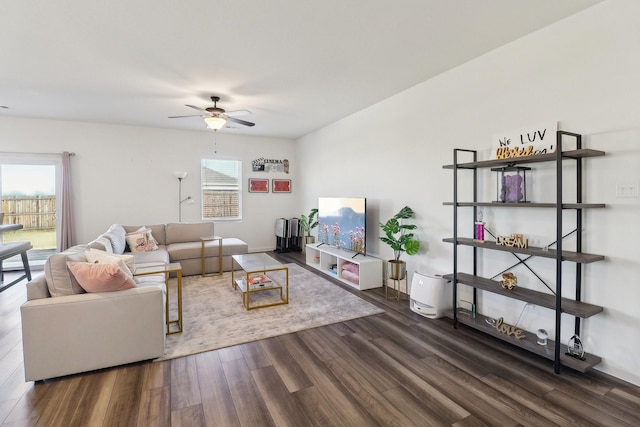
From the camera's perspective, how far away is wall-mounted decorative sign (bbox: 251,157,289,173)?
6.92 m

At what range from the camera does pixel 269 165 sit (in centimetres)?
706

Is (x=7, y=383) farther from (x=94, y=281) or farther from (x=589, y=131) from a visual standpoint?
(x=589, y=131)

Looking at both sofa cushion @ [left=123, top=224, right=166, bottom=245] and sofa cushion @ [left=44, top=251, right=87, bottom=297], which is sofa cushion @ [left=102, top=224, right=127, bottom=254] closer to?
sofa cushion @ [left=123, top=224, right=166, bottom=245]

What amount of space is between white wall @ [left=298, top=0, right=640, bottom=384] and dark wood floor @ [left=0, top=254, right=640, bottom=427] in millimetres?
440

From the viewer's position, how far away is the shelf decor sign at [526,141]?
2.48m

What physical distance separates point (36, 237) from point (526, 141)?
7.33 meters

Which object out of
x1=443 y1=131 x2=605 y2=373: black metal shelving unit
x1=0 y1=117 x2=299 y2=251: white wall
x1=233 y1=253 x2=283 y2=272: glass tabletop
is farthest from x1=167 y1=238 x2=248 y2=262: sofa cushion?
x1=443 y1=131 x2=605 y2=373: black metal shelving unit

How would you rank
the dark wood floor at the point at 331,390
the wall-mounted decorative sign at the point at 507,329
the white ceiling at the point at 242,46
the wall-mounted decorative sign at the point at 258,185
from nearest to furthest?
the dark wood floor at the point at 331,390 → the white ceiling at the point at 242,46 → the wall-mounted decorative sign at the point at 507,329 → the wall-mounted decorative sign at the point at 258,185

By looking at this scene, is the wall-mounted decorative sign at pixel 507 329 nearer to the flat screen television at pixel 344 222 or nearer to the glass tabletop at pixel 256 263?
the flat screen television at pixel 344 222

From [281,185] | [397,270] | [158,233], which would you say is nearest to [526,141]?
[397,270]

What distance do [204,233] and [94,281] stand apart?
3.35 m

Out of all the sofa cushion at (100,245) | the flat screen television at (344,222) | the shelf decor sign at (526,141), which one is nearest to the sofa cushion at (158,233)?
the sofa cushion at (100,245)

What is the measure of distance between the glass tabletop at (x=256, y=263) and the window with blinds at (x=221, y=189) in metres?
2.61

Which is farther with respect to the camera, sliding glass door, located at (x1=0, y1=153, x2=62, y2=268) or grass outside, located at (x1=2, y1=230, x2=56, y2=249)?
grass outside, located at (x1=2, y1=230, x2=56, y2=249)
